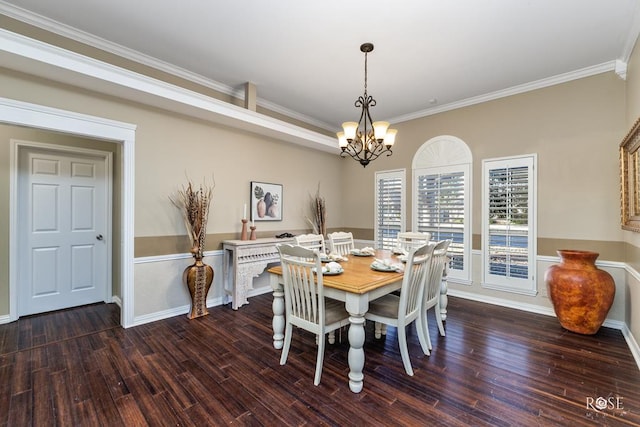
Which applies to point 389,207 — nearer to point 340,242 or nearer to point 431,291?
point 340,242

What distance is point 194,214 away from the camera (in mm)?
3590

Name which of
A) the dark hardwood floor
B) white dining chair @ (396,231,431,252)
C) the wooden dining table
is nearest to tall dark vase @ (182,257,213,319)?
the dark hardwood floor

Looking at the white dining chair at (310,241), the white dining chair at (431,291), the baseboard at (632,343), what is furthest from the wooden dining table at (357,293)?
the baseboard at (632,343)

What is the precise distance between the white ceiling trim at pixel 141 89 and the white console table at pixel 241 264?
1687 millimetres

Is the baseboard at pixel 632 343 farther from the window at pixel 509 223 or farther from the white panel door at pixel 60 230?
the white panel door at pixel 60 230

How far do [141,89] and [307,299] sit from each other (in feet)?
9.16

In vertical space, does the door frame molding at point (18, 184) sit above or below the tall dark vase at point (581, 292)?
above

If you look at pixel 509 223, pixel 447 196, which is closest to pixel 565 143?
pixel 509 223

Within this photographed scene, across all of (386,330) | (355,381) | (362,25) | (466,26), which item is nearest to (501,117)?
(466,26)

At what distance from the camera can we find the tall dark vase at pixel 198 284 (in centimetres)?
358

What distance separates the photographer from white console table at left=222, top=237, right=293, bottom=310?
388cm

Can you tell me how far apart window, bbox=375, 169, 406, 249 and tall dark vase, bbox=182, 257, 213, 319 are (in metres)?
3.16

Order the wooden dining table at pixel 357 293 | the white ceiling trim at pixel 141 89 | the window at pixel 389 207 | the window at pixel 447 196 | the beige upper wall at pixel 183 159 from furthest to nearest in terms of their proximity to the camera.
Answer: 1. the window at pixel 389 207
2. the window at pixel 447 196
3. the beige upper wall at pixel 183 159
4. the white ceiling trim at pixel 141 89
5. the wooden dining table at pixel 357 293

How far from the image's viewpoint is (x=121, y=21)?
2.66m
